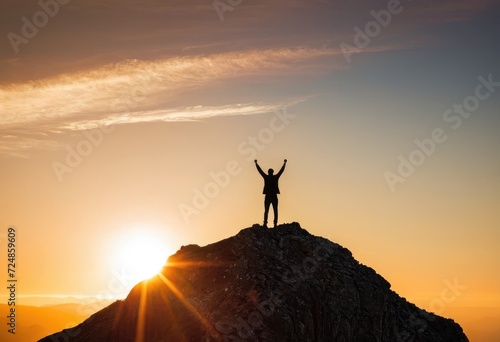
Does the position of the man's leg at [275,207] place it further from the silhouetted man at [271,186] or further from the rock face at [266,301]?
the rock face at [266,301]

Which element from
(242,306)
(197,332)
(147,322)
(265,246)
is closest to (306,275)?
(265,246)

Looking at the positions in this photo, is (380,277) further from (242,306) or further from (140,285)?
(140,285)

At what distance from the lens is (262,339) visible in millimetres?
30000

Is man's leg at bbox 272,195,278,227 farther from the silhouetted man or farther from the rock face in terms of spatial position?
the rock face

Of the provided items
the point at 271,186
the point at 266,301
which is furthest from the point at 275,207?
the point at 266,301

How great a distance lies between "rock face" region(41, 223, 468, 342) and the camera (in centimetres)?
3134

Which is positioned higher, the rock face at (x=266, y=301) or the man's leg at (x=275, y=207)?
the man's leg at (x=275, y=207)

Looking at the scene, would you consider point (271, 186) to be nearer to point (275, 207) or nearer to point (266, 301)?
point (275, 207)

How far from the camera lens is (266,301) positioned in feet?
104

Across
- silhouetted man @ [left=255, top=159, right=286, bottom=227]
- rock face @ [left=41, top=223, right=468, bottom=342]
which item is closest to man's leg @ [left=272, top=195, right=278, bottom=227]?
silhouetted man @ [left=255, top=159, right=286, bottom=227]


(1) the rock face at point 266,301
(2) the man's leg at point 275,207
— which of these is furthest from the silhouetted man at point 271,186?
(1) the rock face at point 266,301

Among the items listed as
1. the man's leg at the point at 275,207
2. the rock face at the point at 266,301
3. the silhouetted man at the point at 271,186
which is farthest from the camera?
the man's leg at the point at 275,207

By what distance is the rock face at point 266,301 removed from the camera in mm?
31344

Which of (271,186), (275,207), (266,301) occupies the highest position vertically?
(271,186)
